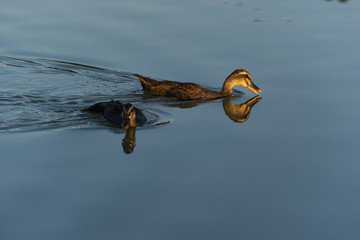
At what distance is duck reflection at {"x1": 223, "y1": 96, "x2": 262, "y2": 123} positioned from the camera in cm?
1184

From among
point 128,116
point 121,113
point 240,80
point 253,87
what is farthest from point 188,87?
point 128,116

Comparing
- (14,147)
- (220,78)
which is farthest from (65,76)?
(14,147)

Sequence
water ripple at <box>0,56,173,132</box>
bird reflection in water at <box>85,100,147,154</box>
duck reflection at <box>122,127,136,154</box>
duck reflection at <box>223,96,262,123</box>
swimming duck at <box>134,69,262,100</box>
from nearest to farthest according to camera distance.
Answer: duck reflection at <box>122,127,136,154</box>, bird reflection in water at <box>85,100,147,154</box>, water ripple at <box>0,56,173,132</box>, duck reflection at <box>223,96,262,123</box>, swimming duck at <box>134,69,262,100</box>

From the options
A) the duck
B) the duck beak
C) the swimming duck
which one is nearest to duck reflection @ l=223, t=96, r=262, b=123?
the duck beak

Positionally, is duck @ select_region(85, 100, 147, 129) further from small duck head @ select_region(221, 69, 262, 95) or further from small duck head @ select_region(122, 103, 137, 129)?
small duck head @ select_region(221, 69, 262, 95)

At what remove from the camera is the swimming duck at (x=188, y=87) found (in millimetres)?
12875

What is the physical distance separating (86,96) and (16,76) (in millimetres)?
1791

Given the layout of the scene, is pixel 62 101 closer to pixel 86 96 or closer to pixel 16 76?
pixel 86 96

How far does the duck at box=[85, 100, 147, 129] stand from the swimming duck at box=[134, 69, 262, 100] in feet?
4.53

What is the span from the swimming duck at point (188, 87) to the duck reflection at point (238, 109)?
25cm

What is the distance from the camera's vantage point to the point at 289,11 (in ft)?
58.6

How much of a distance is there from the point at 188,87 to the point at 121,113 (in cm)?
209

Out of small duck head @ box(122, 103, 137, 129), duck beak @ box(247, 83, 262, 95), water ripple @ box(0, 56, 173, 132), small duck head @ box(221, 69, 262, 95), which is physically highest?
small duck head @ box(221, 69, 262, 95)

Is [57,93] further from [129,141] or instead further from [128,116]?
[129,141]
